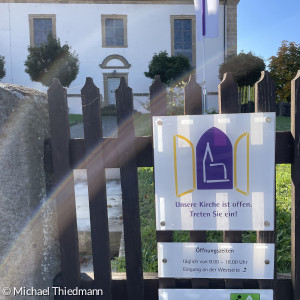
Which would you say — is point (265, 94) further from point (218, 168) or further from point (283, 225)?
point (283, 225)

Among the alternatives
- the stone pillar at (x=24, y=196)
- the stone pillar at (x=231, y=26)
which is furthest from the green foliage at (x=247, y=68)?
the stone pillar at (x=24, y=196)

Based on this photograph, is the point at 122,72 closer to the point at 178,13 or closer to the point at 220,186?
the point at 178,13

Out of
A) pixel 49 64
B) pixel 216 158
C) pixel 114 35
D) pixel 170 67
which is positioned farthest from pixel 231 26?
pixel 216 158

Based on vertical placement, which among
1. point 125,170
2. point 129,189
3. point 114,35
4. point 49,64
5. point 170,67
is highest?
point 114,35

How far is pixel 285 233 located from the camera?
2.73 meters

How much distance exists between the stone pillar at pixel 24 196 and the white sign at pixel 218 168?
63 cm

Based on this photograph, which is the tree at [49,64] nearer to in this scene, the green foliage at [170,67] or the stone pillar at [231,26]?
the green foliage at [170,67]

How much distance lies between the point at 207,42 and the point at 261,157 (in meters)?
21.5

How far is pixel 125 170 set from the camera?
167cm

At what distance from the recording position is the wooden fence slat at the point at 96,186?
165 cm

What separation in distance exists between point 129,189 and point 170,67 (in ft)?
57.3

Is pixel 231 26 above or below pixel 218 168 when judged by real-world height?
above

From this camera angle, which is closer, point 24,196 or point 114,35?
point 24,196

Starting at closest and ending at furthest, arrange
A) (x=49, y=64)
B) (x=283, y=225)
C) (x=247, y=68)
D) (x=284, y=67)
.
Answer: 1. (x=283, y=225)
2. (x=247, y=68)
3. (x=49, y=64)
4. (x=284, y=67)
